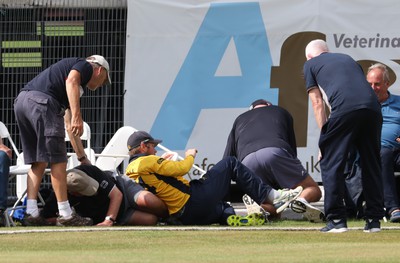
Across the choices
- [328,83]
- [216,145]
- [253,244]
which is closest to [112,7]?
[216,145]

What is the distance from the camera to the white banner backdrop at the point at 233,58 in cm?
1342

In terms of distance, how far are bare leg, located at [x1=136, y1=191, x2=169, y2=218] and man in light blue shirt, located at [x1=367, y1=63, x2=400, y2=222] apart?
2300 millimetres

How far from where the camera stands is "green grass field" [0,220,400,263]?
6984 mm

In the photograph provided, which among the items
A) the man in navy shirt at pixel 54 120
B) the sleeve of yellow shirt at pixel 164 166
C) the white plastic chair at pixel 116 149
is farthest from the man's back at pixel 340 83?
the white plastic chair at pixel 116 149

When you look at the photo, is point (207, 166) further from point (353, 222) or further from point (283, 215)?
point (353, 222)

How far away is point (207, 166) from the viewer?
13.3m

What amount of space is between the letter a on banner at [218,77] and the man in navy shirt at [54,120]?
2966mm

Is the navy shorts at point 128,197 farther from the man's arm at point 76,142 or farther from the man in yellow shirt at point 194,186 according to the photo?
the man's arm at point 76,142

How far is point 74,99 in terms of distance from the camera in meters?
10.1

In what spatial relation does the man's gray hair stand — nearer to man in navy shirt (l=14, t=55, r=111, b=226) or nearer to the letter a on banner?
man in navy shirt (l=14, t=55, r=111, b=226)

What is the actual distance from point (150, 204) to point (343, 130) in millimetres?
2112

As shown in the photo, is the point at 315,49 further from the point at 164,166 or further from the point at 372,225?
the point at 164,166

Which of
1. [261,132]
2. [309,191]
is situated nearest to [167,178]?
[261,132]

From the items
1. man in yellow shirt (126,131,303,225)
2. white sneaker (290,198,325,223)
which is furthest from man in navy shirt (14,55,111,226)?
white sneaker (290,198,325,223)
